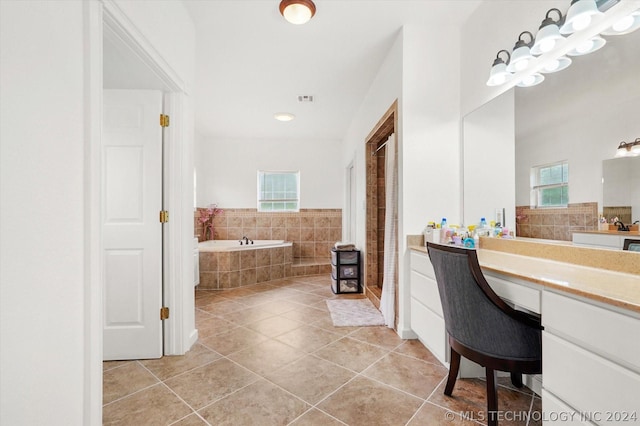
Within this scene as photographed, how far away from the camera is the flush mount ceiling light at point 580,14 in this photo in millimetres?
1415

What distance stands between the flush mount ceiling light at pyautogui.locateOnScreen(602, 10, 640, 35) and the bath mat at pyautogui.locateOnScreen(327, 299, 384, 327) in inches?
102

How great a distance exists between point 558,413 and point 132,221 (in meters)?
2.59

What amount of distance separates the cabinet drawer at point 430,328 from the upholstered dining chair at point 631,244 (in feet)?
3.24

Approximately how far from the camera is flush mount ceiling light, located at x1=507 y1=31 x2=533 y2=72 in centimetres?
180

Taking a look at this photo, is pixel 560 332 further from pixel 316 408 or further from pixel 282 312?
pixel 282 312

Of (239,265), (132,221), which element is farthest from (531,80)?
(239,265)

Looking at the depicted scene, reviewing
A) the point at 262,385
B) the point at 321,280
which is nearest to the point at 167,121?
the point at 262,385

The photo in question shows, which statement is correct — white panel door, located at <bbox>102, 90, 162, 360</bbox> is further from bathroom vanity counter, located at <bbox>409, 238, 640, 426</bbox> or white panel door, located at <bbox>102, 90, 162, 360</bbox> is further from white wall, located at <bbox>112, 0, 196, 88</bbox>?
bathroom vanity counter, located at <bbox>409, 238, 640, 426</bbox>

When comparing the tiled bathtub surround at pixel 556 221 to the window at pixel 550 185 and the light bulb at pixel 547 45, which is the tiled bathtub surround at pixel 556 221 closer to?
the window at pixel 550 185

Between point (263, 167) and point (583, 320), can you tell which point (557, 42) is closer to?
point (583, 320)

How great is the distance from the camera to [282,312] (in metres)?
3.34

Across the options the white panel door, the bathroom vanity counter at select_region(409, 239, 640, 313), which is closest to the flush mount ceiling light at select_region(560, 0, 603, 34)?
the bathroom vanity counter at select_region(409, 239, 640, 313)

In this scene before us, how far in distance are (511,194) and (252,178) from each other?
15.5 ft

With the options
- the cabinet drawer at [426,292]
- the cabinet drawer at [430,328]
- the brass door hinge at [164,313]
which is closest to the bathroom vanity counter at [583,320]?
the cabinet drawer at [426,292]
